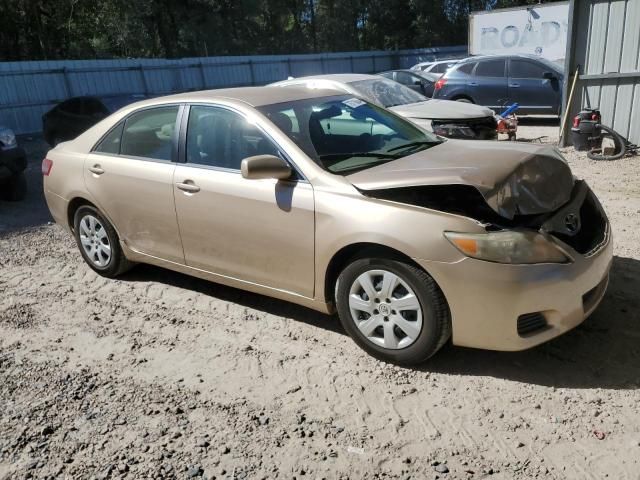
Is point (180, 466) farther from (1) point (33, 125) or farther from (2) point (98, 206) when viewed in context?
(1) point (33, 125)

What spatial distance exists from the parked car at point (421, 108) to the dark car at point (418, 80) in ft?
22.6

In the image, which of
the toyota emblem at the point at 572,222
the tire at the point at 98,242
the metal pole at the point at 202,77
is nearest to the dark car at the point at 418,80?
the metal pole at the point at 202,77

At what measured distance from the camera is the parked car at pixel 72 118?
12.9 metres

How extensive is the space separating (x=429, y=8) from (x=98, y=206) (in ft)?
142

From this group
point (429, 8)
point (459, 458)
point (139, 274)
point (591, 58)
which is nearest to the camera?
point (459, 458)

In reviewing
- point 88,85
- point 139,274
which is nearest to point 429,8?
point 88,85

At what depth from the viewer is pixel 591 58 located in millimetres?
9758

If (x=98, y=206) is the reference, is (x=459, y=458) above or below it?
below

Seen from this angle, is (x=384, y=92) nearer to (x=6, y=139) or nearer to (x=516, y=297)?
(x=6, y=139)

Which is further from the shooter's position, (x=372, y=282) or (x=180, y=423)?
(x=372, y=282)

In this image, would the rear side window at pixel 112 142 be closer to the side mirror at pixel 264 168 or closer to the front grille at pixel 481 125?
the side mirror at pixel 264 168

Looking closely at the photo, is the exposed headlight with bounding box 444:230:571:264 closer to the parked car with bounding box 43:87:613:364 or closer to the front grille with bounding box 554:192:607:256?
the parked car with bounding box 43:87:613:364

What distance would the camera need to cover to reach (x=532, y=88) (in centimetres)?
1338

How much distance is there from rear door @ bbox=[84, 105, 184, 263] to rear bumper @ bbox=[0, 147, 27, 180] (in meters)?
3.87
